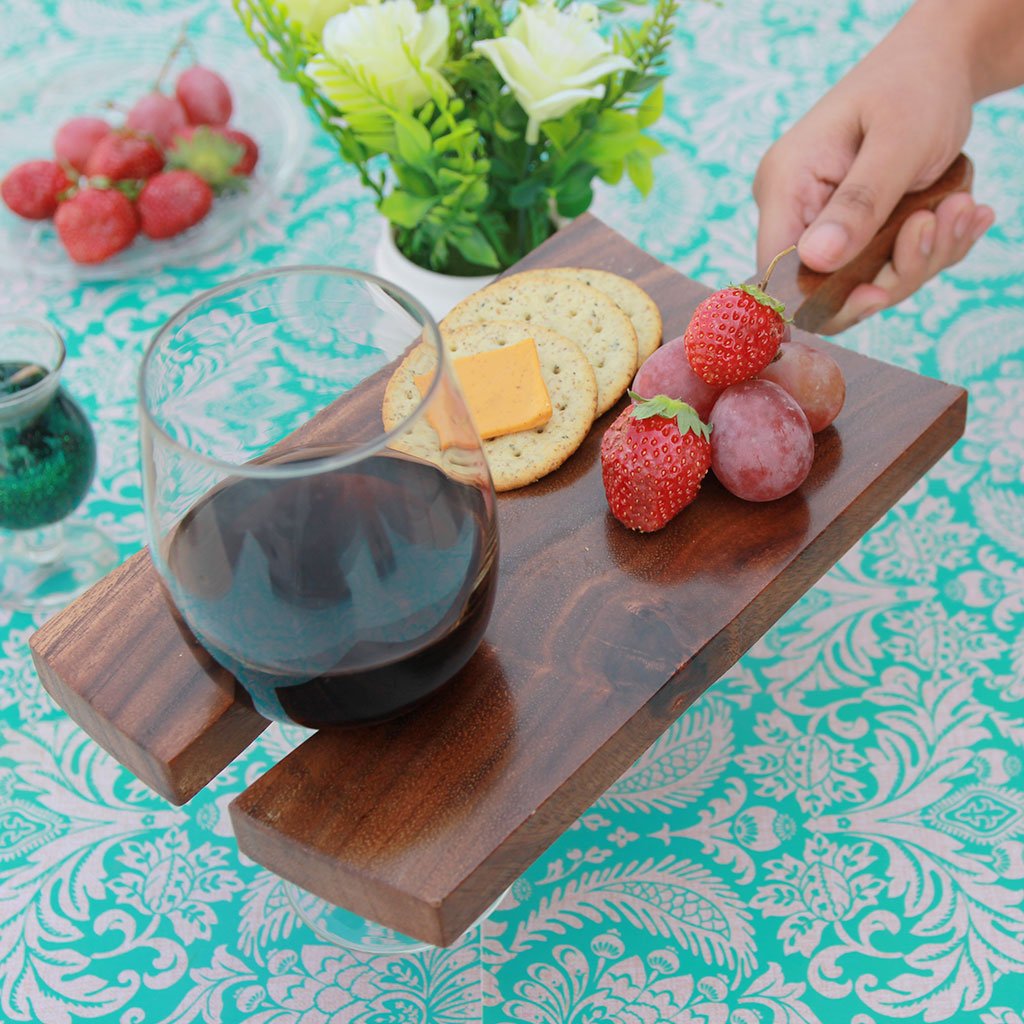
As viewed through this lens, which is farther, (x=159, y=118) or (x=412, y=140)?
(x=159, y=118)

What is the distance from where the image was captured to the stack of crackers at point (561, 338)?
92 cm

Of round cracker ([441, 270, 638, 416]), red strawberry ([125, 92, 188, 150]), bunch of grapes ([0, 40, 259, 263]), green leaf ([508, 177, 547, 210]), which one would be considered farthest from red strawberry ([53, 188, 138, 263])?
round cracker ([441, 270, 638, 416])

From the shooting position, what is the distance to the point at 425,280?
1.27 meters

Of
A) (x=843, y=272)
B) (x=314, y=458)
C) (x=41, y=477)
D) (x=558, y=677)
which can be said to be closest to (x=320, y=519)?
(x=314, y=458)

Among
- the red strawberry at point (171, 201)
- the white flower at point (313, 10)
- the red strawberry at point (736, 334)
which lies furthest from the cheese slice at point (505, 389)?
the red strawberry at point (171, 201)

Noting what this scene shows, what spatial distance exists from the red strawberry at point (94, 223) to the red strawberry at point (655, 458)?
79 centimetres

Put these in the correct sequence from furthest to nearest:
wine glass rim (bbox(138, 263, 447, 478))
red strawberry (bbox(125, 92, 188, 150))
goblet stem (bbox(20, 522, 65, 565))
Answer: red strawberry (bbox(125, 92, 188, 150)), goblet stem (bbox(20, 522, 65, 565)), wine glass rim (bbox(138, 263, 447, 478))

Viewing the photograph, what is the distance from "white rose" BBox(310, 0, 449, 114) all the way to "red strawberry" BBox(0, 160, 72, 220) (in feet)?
1.36

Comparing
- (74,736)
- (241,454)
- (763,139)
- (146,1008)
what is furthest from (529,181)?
(146,1008)

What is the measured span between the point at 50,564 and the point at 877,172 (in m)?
0.86

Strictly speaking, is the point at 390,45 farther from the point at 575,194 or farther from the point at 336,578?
the point at 336,578

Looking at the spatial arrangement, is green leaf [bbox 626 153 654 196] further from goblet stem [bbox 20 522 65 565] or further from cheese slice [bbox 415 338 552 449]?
goblet stem [bbox 20 522 65 565]

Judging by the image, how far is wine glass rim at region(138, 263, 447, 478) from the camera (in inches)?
22.9

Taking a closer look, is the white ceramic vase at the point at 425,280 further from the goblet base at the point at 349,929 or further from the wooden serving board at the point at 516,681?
the goblet base at the point at 349,929
